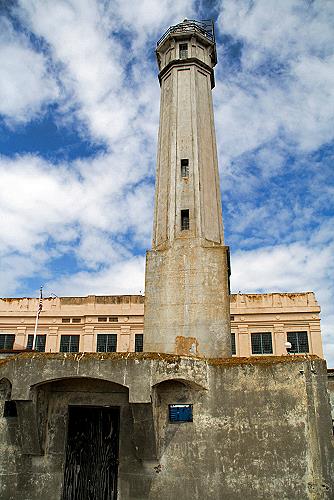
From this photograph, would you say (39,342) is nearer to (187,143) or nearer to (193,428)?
(187,143)

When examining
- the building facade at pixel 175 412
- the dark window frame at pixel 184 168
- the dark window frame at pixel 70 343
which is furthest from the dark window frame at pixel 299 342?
the dark window frame at pixel 184 168

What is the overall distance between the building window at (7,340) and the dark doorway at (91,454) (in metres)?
18.3

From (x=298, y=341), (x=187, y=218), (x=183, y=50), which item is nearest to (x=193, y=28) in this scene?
(x=183, y=50)

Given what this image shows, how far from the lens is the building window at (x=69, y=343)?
108 feet

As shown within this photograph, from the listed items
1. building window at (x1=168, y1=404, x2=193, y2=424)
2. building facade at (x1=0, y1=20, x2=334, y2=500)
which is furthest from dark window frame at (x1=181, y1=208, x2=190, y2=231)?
building window at (x1=168, y1=404, x2=193, y2=424)

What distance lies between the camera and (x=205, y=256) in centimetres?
1856

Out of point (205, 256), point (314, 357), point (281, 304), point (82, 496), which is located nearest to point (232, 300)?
point (281, 304)

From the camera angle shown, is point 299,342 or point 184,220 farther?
point 299,342

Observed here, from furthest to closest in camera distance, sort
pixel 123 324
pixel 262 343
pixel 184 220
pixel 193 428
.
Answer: pixel 123 324 < pixel 262 343 < pixel 184 220 < pixel 193 428

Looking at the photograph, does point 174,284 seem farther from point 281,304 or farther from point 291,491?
point 281,304

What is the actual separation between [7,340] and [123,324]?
8.63m

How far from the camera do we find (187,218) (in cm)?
1981

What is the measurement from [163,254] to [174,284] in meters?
1.46

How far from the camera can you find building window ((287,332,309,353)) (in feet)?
102
